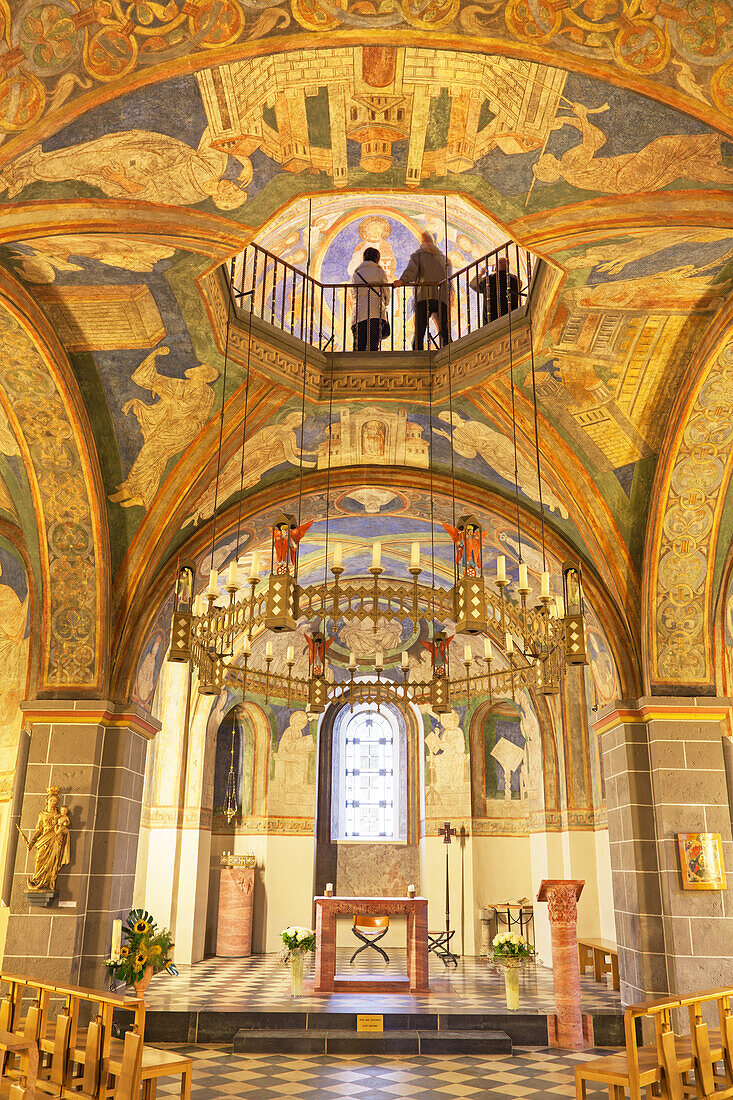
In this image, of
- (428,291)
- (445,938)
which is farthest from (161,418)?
(445,938)

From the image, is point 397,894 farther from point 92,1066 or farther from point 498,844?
point 92,1066

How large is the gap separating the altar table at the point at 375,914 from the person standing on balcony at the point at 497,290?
8.31 meters

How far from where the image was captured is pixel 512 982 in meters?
10.7

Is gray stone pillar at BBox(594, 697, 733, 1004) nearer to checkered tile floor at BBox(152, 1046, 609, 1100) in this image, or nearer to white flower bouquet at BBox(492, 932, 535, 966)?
white flower bouquet at BBox(492, 932, 535, 966)

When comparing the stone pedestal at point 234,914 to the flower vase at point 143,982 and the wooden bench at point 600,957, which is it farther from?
the flower vase at point 143,982

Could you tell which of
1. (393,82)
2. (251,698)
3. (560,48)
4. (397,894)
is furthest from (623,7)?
(397,894)

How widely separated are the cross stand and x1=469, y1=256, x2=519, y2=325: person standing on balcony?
34.8ft

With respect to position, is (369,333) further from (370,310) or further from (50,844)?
(50,844)

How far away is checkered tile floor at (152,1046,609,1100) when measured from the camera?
8109 millimetres

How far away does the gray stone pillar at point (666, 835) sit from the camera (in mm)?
9547

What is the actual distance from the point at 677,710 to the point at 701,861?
66.7 inches

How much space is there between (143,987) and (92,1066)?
4391 millimetres

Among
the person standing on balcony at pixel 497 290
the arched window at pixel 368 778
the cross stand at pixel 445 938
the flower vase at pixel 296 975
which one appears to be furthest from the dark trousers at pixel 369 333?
the cross stand at pixel 445 938

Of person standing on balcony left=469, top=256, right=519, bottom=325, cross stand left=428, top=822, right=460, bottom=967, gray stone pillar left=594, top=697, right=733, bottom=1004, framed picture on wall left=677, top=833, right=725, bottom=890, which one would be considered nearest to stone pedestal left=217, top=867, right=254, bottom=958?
cross stand left=428, top=822, right=460, bottom=967
